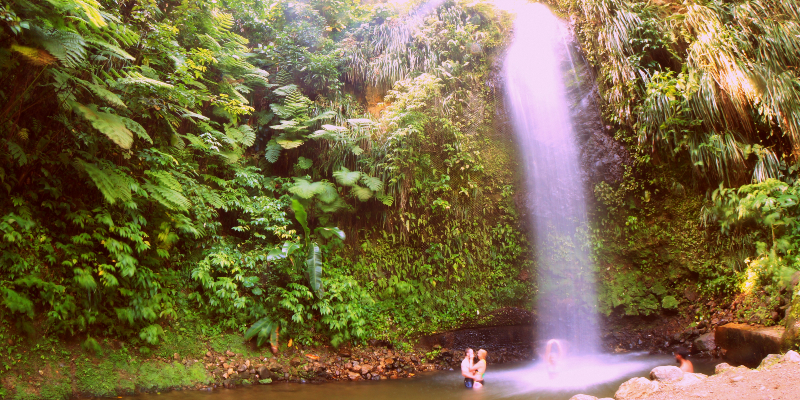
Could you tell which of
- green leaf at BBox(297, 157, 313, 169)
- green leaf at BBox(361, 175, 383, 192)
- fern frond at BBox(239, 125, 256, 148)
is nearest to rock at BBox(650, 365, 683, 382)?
green leaf at BBox(361, 175, 383, 192)

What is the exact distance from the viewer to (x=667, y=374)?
12.5 feet

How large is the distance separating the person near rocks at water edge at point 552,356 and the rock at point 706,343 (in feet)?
6.51

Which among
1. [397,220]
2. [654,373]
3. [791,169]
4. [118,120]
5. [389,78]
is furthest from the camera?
[389,78]

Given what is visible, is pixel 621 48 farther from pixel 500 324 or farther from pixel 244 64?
pixel 244 64

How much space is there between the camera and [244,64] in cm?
674

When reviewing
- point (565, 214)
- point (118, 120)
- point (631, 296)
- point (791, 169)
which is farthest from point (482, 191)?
point (118, 120)

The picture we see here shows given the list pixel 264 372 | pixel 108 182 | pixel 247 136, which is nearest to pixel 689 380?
pixel 264 372

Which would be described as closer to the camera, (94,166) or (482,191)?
(94,166)

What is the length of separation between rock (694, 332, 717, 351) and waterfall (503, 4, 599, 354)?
4.73 feet

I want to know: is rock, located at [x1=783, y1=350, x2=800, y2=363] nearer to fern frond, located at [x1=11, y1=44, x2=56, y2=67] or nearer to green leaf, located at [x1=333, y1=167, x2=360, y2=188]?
green leaf, located at [x1=333, y1=167, x2=360, y2=188]

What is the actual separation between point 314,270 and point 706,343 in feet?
20.2

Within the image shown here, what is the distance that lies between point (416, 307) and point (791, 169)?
6343 millimetres

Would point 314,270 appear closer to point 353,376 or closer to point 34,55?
point 353,376

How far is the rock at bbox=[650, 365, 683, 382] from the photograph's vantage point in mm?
3760
